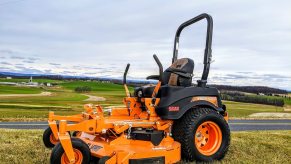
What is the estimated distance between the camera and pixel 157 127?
630cm

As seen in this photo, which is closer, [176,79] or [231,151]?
[176,79]

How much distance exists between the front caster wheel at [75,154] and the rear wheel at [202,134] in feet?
5.79

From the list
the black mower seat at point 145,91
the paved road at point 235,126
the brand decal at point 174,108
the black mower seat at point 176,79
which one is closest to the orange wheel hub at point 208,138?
the brand decal at point 174,108

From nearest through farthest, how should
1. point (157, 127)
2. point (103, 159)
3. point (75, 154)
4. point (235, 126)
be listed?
point (103, 159) → point (75, 154) → point (157, 127) → point (235, 126)

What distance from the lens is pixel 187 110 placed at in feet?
21.5

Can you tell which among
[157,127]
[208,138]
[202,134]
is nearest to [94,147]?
[157,127]

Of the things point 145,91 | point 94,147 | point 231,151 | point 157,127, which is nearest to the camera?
point 94,147

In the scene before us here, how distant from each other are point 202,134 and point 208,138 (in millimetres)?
193

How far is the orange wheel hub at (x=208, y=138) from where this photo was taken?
6.70m

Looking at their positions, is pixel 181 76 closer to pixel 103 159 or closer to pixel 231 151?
pixel 231 151

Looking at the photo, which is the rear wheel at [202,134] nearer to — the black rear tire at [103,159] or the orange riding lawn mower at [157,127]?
the orange riding lawn mower at [157,127]

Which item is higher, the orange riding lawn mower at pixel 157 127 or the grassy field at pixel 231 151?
the orange riding lawn mower at pixel 157 127

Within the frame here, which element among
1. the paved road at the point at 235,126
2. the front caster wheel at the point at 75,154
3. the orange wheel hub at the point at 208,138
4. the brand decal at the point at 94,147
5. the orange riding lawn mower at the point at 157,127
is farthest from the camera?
the paved road at the point at 235,126

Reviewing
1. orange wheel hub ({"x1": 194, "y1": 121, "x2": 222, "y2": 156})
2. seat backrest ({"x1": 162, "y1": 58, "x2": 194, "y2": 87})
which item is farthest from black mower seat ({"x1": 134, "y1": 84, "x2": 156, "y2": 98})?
orange wheel hub ({"x1": 194, "y1": 121, "x2": 222, "y2": 156})
